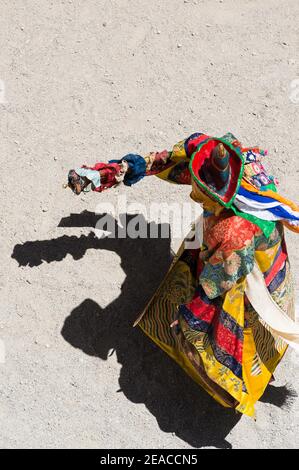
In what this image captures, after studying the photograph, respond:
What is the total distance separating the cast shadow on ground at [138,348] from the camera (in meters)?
5.29

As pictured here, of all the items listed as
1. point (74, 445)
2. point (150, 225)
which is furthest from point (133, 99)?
point (74, 445)

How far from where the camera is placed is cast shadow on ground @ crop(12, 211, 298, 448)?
529 centimetres

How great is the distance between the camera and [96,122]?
19.3ft

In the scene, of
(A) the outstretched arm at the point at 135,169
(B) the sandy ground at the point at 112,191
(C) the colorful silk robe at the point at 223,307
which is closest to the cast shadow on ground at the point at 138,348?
(B) the sandy ground at the point at 112,191

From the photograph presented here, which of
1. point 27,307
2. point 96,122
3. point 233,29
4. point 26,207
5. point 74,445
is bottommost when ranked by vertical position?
point 74,445

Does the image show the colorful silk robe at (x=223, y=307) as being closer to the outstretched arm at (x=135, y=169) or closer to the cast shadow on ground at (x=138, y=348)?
the outstretched arm at (x=135, y=169)

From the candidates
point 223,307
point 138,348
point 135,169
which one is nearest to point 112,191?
point 138,348

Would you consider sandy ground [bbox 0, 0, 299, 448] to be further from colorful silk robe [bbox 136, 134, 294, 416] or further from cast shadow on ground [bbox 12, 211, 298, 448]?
colorful silk robe [bbox 136, 134, 294, 416]

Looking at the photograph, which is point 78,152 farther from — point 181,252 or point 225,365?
point 225,365

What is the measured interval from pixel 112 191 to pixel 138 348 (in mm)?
1116

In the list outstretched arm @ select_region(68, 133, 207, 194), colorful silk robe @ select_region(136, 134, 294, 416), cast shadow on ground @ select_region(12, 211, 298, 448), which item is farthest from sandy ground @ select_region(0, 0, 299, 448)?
outstretched arm @ select_region(68, 133, 207, 194)

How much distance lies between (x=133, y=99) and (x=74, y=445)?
8.22 ft

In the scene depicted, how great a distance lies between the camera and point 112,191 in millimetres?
5699

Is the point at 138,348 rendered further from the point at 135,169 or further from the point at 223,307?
the point at 135,169
